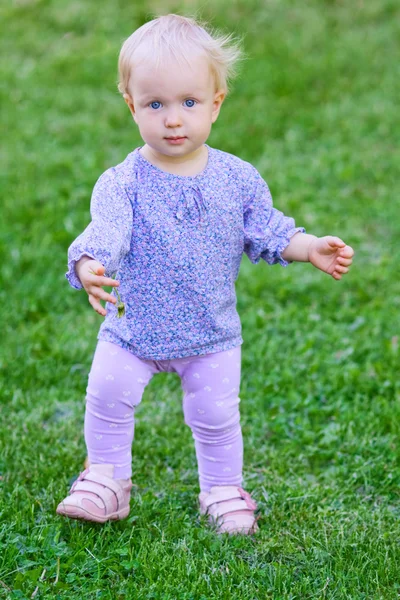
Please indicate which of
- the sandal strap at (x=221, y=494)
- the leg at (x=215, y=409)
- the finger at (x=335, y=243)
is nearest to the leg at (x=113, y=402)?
the leg at (x=215, y=409)

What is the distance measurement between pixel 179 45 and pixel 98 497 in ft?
4.59

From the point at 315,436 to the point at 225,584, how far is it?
3.57ft

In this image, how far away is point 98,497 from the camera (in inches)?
109

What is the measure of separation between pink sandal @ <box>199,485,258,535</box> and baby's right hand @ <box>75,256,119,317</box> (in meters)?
0.95

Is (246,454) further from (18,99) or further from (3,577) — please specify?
(18,99)

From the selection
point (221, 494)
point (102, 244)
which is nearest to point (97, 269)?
point (102, 244)

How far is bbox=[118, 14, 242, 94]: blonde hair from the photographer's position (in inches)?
96.7

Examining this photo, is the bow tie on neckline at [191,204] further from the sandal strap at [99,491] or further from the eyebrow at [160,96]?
the sandal strap at [99,491]

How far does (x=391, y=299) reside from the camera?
4.50m

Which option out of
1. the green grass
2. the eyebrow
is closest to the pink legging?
the green grass

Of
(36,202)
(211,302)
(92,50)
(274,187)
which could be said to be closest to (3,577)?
(211,302)

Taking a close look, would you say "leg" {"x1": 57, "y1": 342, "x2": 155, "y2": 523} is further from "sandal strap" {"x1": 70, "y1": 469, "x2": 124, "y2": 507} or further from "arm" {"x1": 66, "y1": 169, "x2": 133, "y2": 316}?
"arm" {"x1": 66, "y1": 169, "x2": 133, "y2": 316}

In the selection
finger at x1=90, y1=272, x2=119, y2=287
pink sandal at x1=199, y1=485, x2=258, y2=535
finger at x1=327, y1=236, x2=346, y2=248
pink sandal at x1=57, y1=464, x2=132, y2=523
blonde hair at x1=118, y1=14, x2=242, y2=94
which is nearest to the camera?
finger at x1=90, y1=272, x2=119, y2=287

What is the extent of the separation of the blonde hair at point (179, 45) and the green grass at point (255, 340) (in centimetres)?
141
